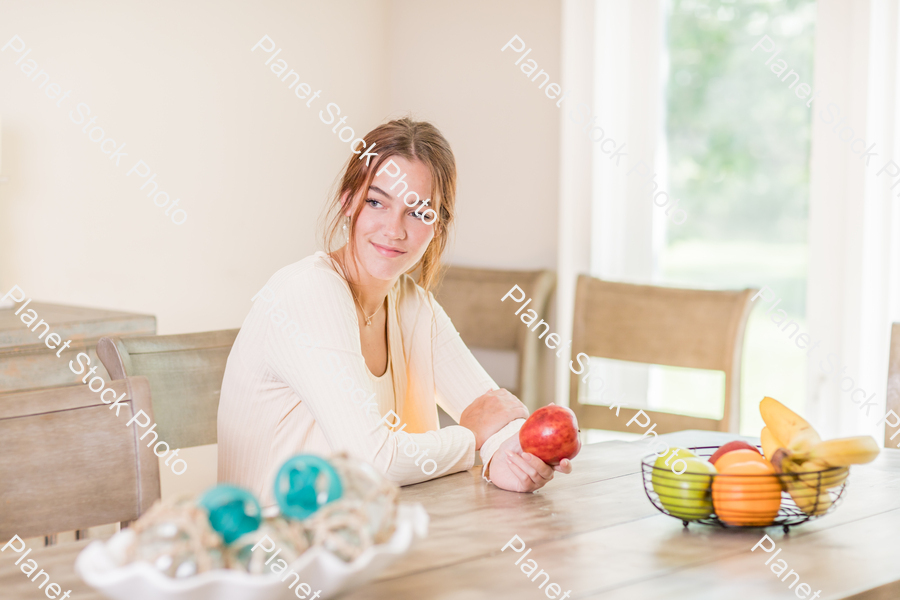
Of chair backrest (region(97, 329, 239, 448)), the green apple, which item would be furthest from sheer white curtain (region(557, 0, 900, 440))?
chair backrest (region(97, 329, 239, 448))

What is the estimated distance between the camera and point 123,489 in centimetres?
119

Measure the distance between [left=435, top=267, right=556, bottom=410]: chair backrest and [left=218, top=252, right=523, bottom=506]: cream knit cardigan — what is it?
132 centimetres

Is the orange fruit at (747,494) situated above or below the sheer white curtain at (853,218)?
below

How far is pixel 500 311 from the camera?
3.01 meters

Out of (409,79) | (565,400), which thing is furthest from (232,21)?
(565,400)

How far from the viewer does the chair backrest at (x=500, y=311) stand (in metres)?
2.94

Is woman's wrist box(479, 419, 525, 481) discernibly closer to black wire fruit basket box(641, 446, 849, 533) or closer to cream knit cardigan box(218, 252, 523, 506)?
cream knit cardigan box(218, 252, 523, 506)

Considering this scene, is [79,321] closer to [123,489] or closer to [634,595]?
[123,489]

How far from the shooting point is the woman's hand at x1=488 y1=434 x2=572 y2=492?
124 centimetres

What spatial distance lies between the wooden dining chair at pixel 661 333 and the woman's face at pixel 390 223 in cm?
100

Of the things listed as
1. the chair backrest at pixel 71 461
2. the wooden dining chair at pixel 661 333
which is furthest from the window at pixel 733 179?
the chair backrest at pixel 71 461

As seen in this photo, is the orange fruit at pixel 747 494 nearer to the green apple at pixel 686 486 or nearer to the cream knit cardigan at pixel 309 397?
the green apple at pixel 686 486

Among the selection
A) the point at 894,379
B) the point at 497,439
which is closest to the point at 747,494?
the point at 497,439

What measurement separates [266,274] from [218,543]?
2.50m
